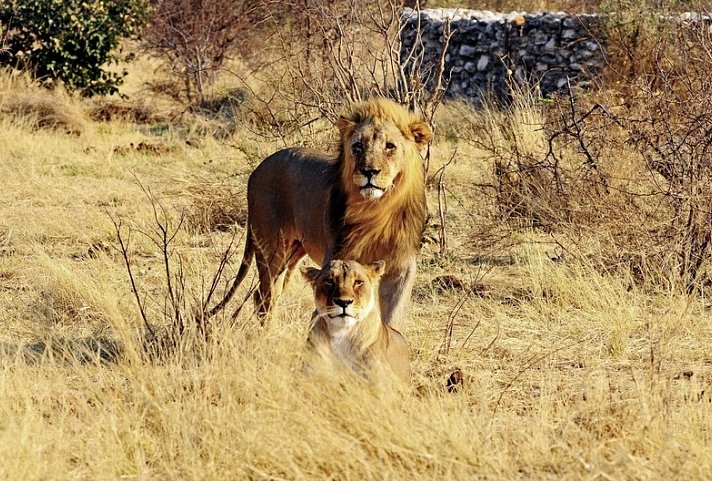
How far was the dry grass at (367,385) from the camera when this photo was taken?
427 cm

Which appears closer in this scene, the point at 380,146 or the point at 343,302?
the point at 343,302

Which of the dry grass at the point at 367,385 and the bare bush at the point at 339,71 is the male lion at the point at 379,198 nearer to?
the dry grass at the point at 367,385

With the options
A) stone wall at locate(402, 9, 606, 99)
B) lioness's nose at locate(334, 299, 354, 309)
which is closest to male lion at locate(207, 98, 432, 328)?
lioness's nose at locate(334, 299, 354, 309)

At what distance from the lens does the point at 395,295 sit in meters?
6.04

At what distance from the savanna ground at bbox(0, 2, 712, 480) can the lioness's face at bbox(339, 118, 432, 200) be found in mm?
799

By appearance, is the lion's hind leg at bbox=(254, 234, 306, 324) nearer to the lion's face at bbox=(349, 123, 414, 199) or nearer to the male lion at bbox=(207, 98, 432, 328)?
the male lion at bbox=(207, 98, 432, 328)

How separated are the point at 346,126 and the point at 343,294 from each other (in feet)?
4.54

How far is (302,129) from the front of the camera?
10.6 metres

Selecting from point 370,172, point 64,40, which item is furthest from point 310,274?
point 64,40

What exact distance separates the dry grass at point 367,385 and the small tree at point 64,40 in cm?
717

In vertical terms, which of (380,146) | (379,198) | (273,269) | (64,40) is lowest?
→ (64,40)

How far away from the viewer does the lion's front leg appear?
6.02m

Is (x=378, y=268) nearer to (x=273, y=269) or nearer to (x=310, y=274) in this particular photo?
(x=310, y=274)

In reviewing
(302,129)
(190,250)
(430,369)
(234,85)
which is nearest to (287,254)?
(430,369)
